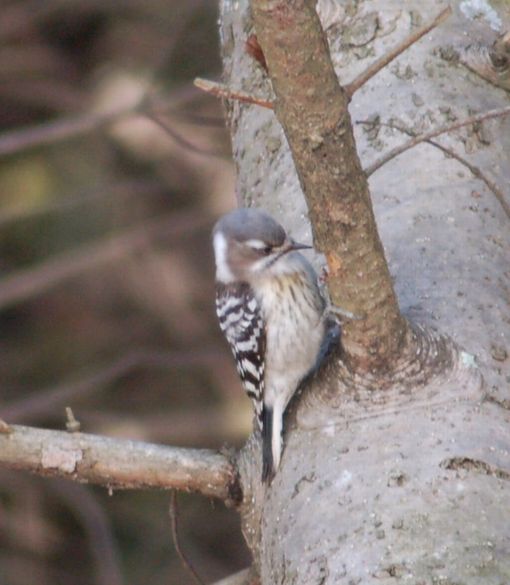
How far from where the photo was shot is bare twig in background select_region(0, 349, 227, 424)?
5.87m

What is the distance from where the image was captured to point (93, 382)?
6027 millimetres

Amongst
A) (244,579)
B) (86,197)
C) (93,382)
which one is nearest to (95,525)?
(93,382)

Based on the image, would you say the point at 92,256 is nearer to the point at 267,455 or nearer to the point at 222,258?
the point at 222,258

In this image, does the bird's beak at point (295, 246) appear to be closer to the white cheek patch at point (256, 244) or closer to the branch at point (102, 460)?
the white cheek patch at point (256, 244)

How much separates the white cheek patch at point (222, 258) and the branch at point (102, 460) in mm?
680

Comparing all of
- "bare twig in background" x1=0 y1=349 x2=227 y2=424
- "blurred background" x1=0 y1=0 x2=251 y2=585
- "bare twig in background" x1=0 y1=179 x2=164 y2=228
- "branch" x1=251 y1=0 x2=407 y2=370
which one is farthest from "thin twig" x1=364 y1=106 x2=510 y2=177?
"bare twig in background" x1=0 y1=179 x2=164 y2=228

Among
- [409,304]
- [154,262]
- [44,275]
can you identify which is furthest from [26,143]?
[409,304]

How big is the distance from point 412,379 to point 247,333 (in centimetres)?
74

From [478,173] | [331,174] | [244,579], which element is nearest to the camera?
[331,174]

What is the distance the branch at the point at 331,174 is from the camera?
230 centimetres

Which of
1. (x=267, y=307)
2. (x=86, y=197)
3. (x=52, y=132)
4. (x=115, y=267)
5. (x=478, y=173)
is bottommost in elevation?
(x=478, y=173)

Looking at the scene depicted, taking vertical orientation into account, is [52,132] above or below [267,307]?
above

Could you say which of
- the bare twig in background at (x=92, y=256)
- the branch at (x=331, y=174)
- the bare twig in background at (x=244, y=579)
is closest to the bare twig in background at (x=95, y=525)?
the bare twig in background at (x=92, y=256)

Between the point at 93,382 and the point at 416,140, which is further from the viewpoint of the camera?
the point at 93,382
